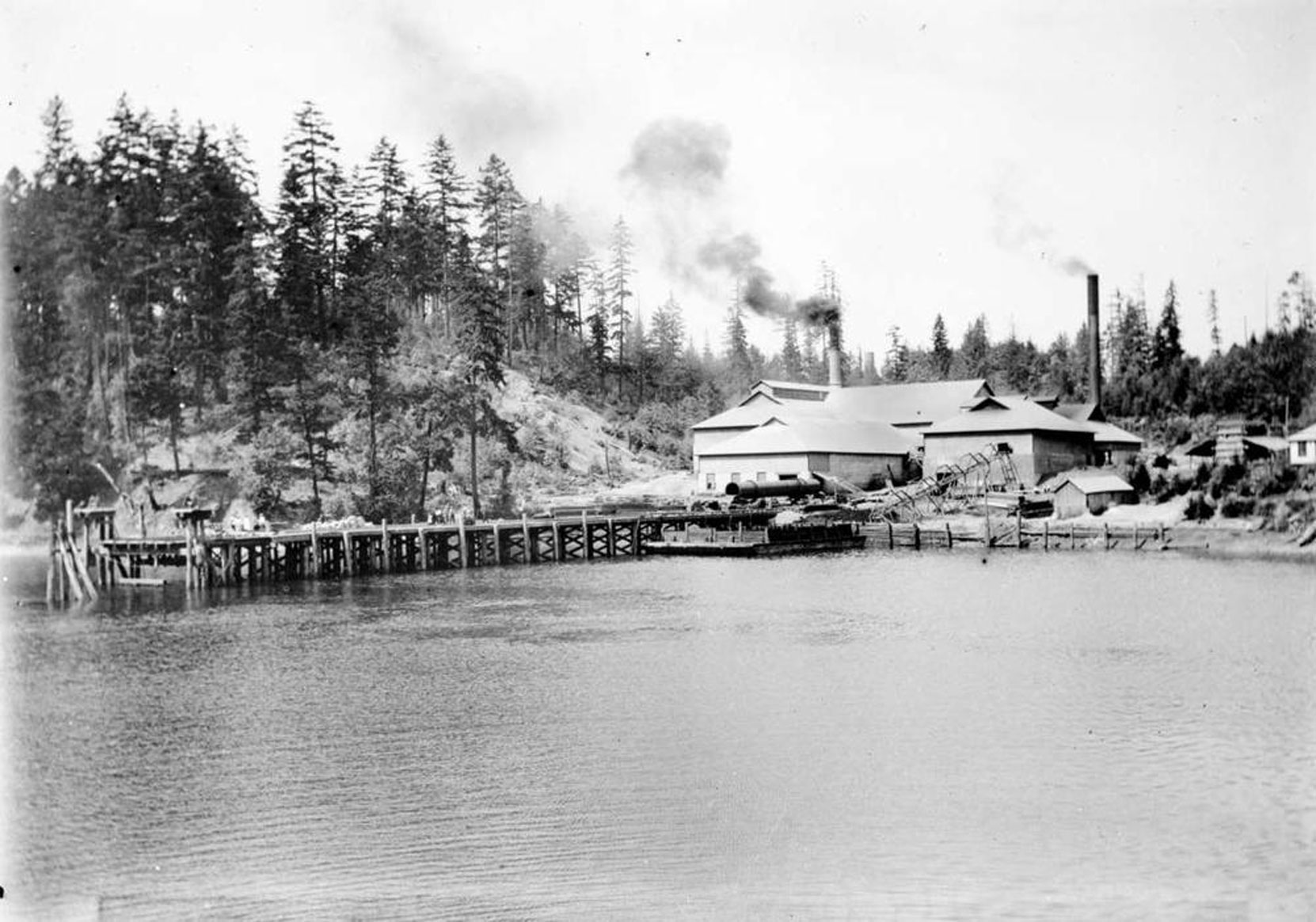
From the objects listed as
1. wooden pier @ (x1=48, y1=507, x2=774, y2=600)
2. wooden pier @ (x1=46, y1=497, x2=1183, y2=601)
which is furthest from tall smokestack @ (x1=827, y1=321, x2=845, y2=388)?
wooden pier @ (x1=48, y1=507, x2=774, y2=600)

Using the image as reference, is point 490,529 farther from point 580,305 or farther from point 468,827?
point 580,305

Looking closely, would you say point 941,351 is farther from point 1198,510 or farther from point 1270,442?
point 1198,510

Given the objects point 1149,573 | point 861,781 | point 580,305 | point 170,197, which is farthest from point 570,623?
point 580,305

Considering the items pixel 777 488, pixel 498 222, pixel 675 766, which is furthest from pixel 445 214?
pixel 675 766

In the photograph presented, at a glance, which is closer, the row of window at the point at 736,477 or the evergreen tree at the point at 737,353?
the row of window at the point at 736,477

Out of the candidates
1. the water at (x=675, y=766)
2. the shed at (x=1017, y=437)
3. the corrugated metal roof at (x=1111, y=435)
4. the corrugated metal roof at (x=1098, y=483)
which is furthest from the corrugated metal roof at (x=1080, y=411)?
the water at (x=675, y=766)

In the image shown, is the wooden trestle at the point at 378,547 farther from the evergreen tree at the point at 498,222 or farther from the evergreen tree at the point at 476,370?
the evergreen tree at the point at 498,222
